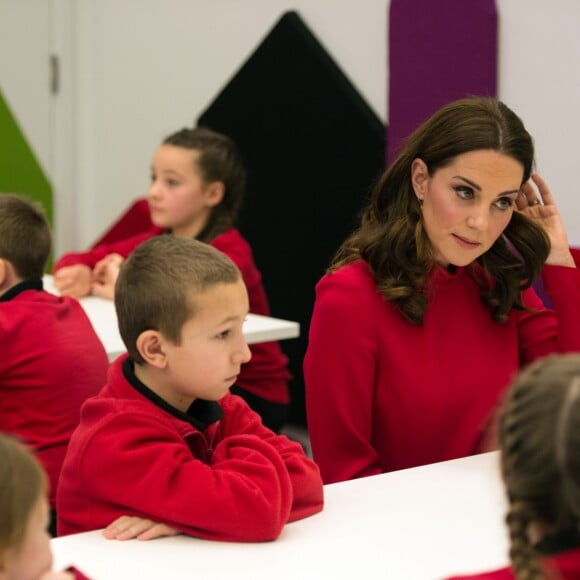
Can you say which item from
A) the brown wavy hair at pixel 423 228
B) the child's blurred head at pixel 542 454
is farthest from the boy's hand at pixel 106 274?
the child's blurred head at pixel 542 454

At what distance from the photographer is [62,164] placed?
519cm

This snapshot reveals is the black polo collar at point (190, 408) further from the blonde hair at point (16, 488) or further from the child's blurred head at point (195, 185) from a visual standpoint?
the child's blurred head at point (195, 185)

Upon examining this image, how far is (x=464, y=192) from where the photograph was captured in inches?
82.2

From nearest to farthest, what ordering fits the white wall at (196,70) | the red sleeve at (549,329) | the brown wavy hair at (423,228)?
the brown wavy hair at (423,228) → the red sleeve at (549,329) → the white wall at (196,70)

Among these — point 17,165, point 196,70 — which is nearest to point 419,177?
point 196,70

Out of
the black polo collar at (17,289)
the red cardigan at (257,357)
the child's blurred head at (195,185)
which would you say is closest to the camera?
the black polo collar at (17,289)

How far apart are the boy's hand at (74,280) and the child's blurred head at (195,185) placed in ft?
0.91

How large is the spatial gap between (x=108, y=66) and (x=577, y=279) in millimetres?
3262

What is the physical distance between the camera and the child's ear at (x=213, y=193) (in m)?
3.60

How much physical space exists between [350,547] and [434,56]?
87.8 inches

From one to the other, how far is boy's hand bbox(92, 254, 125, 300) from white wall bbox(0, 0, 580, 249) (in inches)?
40.2

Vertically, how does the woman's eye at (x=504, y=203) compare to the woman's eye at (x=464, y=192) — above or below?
below

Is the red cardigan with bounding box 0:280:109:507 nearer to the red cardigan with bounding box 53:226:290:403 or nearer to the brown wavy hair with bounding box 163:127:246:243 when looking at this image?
the red cardigan with bounding box 53:226:290:403

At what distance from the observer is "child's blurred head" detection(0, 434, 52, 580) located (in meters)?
1.06
